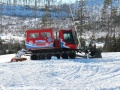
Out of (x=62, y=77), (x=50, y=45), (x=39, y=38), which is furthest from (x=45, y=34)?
(x=62, y=77)

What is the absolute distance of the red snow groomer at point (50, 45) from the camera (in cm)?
1975

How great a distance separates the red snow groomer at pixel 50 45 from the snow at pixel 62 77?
16.3 feet

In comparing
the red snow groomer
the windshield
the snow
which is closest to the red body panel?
the red snow groomer

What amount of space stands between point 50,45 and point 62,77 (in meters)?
8.06

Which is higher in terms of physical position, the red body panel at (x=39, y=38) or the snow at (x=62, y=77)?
the red body panel at (x=39, y=38)

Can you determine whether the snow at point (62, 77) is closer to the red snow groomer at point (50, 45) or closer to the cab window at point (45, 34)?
the red snow groomer at point (50, 45)

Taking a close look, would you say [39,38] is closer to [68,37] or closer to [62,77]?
[68,37]

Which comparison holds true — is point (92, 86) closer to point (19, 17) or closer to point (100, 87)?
point (100, 87)

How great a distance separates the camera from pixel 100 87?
9883mm

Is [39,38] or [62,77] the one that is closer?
[62,77]

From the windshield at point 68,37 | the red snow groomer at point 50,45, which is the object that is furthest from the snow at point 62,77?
the windshield at point 68,37

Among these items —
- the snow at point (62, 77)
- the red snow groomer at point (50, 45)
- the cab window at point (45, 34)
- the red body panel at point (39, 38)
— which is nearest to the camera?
the snow at point (62, 77)

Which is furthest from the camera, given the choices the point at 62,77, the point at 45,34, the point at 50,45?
the point at 45,34

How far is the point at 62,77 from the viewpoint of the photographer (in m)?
12.0
